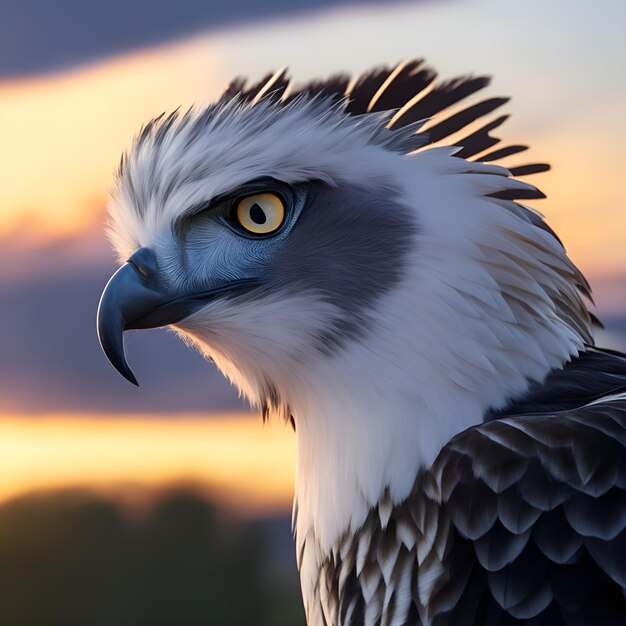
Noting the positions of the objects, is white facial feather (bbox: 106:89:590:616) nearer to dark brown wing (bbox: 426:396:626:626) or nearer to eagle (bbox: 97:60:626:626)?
eagle (bbox: 97:60:626:626)

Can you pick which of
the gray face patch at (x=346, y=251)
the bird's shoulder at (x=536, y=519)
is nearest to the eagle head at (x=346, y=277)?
the gray face patch at (x=346, y=251)

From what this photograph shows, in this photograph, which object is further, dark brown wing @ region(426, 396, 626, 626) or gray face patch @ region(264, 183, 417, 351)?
gray face patch @ region(264, 183, 417, 351)

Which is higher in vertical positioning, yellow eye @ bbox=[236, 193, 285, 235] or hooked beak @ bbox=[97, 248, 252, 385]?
yellow eye @ bbox=[236, 193, 285, 235]

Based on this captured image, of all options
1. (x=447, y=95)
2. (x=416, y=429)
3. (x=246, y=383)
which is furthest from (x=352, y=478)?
(x=447, y=95)

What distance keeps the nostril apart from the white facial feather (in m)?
0.05

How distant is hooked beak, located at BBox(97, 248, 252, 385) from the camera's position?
2311 mm

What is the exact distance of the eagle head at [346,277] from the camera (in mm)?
2336

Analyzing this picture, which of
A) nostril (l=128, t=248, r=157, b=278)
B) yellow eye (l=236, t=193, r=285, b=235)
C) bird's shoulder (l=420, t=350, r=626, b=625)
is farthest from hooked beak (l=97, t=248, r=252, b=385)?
bird's shoulder (l=420, t=350, r=626, b=625)

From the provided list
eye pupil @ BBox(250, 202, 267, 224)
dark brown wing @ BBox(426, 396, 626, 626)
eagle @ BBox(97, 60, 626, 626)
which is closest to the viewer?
dark brown wing @ BBox(426, 396, 626, 626)

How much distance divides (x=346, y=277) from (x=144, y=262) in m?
0.42

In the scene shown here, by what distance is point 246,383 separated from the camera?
2.63 m

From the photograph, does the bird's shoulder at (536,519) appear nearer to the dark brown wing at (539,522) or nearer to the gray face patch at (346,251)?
the dark brown wing at (539,522)

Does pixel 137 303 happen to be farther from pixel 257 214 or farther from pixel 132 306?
pixel 257 214

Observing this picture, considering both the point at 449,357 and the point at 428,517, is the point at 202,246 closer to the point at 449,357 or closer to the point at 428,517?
the point at 449,357
